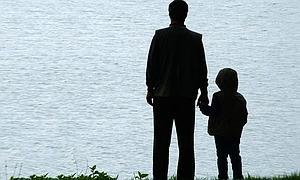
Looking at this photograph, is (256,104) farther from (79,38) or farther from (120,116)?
(79,38)

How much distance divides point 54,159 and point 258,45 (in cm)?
945

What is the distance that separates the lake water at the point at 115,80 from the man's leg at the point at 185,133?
2.70m

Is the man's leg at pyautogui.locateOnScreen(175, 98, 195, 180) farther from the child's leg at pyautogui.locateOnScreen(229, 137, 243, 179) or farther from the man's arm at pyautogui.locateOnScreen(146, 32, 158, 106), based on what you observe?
the child's leg at pyautogui.locateOnScreen(229, 137, 243, 179)

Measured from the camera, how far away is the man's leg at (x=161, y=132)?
6.59 m

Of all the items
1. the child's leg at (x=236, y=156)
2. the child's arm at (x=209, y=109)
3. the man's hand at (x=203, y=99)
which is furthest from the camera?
the child's leg at (x=236, y=156)

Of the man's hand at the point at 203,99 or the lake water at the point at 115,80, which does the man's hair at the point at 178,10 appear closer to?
the man's hand at the point at 203,99

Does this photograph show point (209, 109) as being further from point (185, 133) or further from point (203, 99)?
point (185, 133)

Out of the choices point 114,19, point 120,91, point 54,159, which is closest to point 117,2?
point 114,19

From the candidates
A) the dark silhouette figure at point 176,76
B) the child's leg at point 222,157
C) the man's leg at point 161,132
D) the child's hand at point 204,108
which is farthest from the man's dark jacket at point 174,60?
the child's leg at point 222,157

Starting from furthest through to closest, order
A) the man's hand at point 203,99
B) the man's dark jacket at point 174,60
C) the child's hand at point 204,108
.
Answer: the child's hand at point 204,108 < the man's hand at point 203,99 < the man's dark jacket at point 174,60

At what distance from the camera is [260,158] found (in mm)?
10406

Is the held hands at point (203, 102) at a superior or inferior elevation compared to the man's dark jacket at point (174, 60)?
inferior

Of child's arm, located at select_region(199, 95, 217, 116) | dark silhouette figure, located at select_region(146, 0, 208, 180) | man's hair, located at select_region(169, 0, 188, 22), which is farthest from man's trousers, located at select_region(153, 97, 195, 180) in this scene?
man's hair, located at select_region(169, 0, 188, 22)

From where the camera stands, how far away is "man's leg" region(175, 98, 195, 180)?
21.6 ft
